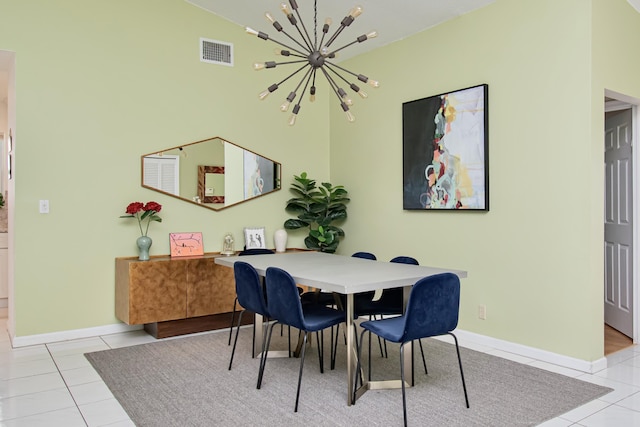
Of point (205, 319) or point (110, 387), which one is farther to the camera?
point (205, 319)

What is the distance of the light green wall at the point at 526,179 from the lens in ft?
11.7

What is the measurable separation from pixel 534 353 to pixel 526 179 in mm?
1357

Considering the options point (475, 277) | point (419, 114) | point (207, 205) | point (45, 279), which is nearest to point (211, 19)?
point (207, 205)

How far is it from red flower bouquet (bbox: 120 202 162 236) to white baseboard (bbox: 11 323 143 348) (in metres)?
0.90

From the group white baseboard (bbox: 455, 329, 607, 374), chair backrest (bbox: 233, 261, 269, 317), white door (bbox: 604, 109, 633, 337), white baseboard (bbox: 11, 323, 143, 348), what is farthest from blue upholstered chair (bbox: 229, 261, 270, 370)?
→ white door (bbox: 604, 109, 633, 337)

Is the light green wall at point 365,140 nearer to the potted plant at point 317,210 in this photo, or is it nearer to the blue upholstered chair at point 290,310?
the potted plant at point 317,210

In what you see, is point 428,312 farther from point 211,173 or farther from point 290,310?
point 211,173

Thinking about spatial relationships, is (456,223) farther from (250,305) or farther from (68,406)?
(68,406)

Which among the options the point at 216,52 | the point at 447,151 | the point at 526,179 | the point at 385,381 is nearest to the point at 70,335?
the point at 385,381

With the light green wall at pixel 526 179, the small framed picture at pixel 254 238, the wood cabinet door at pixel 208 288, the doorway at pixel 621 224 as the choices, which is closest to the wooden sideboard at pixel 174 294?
the wood cabinet door at pixel 208 288

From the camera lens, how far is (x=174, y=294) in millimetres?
4480

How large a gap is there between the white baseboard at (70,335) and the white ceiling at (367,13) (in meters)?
3.29

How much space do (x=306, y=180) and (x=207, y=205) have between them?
1193 millimetres

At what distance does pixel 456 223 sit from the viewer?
4488 mm
